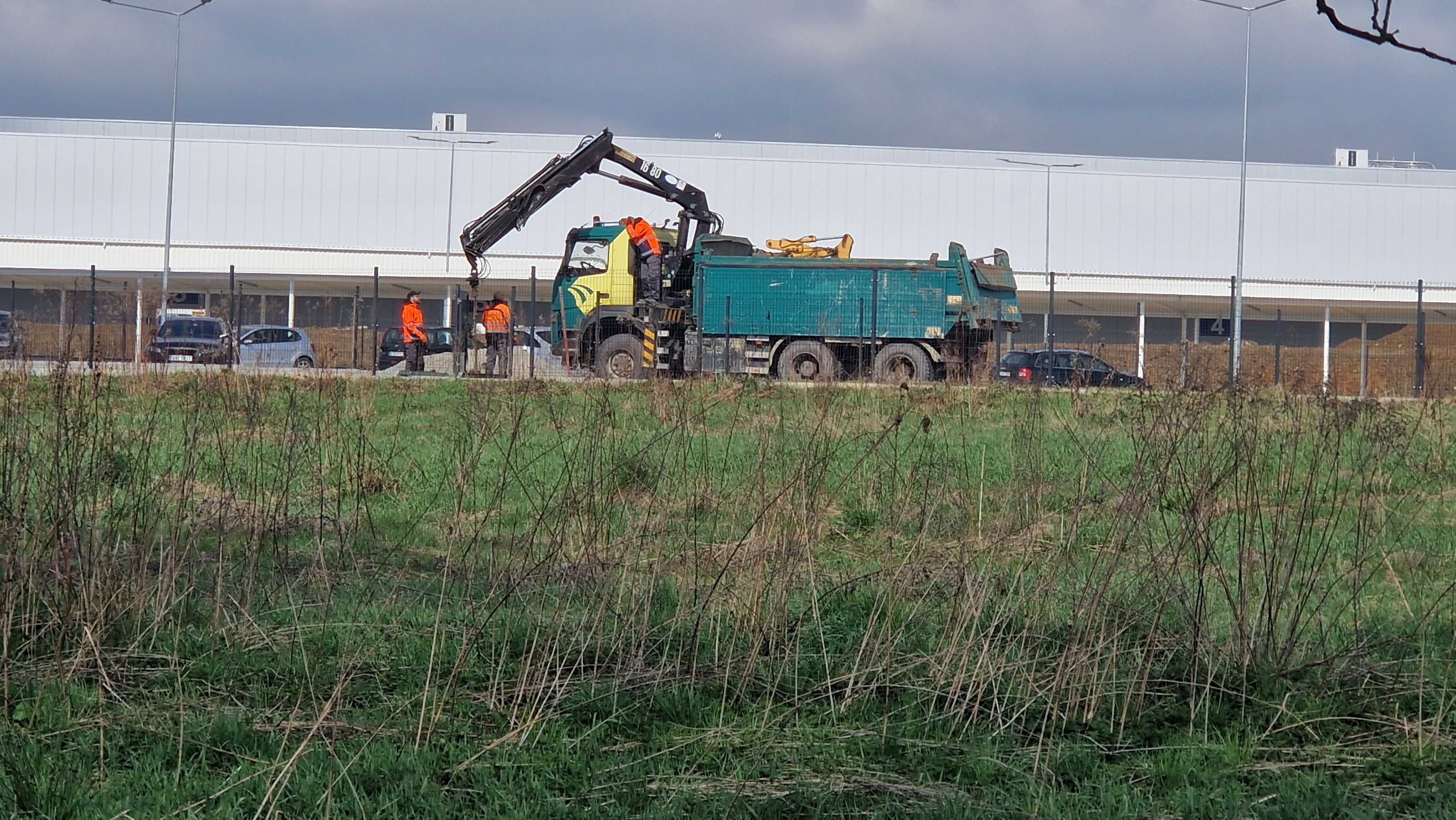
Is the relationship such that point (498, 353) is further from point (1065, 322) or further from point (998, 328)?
point (1065, 322)

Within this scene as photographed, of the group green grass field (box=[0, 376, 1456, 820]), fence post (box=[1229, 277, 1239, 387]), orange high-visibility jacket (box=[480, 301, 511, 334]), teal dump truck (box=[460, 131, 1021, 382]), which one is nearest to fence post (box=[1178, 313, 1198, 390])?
fence post (box=[1229, 277, 1239, 387])

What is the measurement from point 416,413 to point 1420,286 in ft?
56.8

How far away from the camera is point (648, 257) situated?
22.5m

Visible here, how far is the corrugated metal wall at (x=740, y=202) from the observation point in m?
52.9

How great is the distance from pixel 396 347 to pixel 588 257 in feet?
21.0

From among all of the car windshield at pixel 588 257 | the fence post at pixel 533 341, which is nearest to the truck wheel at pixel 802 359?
the car windshield at pixel 588 257

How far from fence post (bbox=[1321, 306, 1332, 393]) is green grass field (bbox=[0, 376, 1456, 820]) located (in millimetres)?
4044

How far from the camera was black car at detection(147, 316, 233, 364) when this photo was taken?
57.8 feet

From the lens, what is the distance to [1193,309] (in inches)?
1842

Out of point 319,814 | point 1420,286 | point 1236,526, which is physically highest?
point 1420,286

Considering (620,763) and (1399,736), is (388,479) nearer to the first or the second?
(620,763)

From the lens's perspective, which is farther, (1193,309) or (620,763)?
(1193,309)

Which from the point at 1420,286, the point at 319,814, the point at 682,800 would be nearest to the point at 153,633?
the point at 319,814

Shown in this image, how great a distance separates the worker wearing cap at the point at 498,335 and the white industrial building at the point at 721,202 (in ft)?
93.7
